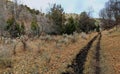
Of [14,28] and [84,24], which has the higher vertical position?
[14,28]

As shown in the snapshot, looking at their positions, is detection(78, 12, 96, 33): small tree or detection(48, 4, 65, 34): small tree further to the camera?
detection(78, 12, 96, 33): small tree

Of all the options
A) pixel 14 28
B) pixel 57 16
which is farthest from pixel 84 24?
pixel 14 28

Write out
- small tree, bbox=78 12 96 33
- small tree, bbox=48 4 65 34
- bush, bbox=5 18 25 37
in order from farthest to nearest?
small tree, bbox=78 12 96 33 → small tree, bbox=48 4 65 34 → bush, bbox=5 18 25 37

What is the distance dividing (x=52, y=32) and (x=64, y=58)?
4510 centimetres

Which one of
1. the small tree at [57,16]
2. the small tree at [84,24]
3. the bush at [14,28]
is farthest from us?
the small tree at [84,24]

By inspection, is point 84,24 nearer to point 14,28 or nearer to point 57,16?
point 57,16

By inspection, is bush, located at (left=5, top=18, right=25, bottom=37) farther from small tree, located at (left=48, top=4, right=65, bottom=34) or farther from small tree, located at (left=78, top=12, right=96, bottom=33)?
small tree, located at (left=78, top=12, right=96, bottom=33)

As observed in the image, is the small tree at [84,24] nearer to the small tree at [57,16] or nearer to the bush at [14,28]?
the small tree at [57,16]

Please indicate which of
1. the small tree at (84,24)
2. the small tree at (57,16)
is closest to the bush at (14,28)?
the small tree at (57,16)

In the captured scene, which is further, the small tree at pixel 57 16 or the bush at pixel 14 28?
the small tree at pixel 57 16

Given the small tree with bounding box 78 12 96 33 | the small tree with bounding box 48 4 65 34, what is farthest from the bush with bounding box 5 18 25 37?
the small tree with bounding box 78 12 96 33

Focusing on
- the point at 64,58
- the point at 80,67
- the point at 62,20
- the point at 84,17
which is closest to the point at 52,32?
the point at 62,20

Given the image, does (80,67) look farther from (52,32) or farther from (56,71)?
(52,32)

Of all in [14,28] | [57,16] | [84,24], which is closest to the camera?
[14,28]
